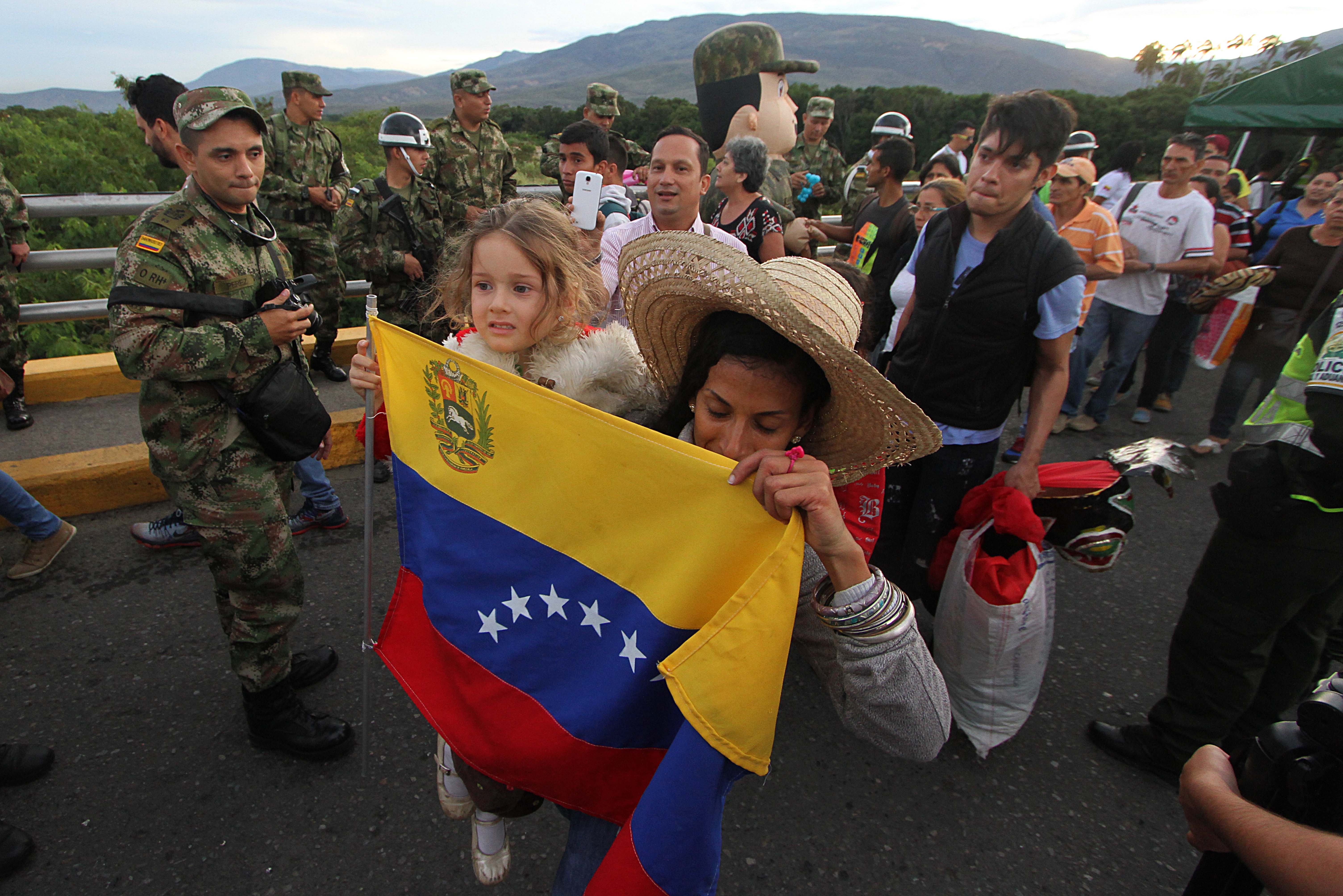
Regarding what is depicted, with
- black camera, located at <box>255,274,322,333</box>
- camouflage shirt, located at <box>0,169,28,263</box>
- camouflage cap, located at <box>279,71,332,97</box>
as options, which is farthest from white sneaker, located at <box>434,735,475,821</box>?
camouflage cap, located at <box>279,71,332,97</box>

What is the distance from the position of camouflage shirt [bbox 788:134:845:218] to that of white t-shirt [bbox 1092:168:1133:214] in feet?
8.77

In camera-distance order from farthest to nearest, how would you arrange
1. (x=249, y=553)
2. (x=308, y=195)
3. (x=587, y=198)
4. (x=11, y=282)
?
(x=308, y=195) → (x=11, y=282) → (x=587, y=198) → (x=249, y=553)

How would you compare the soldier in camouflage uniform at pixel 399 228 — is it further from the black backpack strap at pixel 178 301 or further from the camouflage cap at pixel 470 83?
the black backpack strap at pixel 178 301

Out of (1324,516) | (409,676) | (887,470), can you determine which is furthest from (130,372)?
(1324,516)

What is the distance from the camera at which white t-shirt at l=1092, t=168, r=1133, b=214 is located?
6801 mm

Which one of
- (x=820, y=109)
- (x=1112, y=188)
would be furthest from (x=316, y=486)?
(x=1112, y=188)

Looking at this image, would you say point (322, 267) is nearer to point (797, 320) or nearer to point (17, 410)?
point (17, 410)

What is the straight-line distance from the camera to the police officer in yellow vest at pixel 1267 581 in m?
1.95

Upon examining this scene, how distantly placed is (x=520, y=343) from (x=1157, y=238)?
5346 millimetres

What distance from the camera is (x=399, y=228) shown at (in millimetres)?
4844

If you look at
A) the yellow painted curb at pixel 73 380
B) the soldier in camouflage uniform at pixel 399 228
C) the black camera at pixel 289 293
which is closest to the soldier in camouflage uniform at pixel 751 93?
the soldier in camouflage uniform at pixel 399 228

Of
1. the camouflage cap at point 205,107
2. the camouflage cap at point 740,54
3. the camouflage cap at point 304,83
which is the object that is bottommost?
the camouflage cap at point 205,107

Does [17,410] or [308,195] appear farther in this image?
[308,195]

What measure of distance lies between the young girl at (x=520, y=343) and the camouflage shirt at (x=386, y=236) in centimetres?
305
